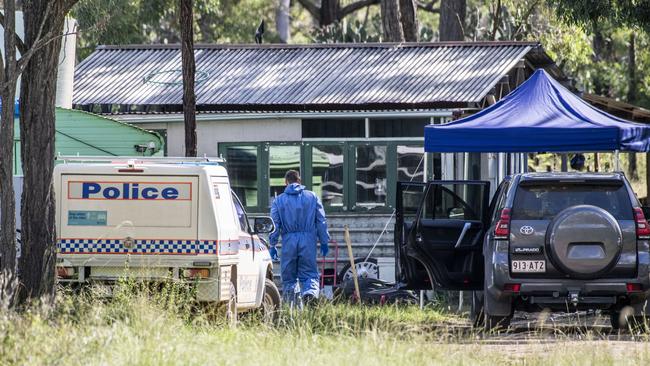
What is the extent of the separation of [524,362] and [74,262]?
4.46 m

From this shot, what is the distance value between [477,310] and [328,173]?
634 centimetres

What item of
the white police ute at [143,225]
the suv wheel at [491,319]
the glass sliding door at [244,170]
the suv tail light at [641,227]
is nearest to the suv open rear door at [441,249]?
the suv wheel at [491,319]

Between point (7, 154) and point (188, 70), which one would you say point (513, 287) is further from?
point (188, 70)

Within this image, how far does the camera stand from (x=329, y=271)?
21109mm

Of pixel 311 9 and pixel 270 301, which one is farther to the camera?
pixel 311 9

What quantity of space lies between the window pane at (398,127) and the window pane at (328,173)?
626mm

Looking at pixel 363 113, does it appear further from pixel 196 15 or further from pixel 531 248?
pixel 196 15

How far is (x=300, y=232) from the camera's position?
16.8 metres

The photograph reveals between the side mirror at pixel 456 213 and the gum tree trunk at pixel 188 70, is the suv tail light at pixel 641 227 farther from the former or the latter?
the gum tree trunk at pixel 188 70

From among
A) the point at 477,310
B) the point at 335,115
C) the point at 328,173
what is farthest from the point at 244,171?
the point at 477,310

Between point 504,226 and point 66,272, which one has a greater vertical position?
point 504,226

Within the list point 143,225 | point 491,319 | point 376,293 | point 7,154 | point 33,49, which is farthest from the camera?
point 376,293

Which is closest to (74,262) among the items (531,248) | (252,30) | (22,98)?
(22,98)

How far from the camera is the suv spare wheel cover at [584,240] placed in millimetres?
13328
